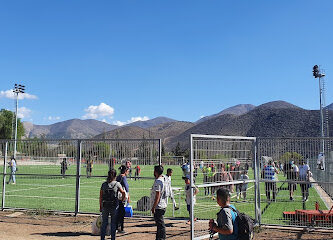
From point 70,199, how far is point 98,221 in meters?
7.61

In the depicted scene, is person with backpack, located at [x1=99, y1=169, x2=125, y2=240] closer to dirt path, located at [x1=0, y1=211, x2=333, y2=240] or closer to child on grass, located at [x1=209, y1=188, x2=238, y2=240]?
dirt path, located at [x1=0, y1=211, x2=333, y2=240]

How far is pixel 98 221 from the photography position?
9.06 m

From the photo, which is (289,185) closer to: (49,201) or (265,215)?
(265,215)

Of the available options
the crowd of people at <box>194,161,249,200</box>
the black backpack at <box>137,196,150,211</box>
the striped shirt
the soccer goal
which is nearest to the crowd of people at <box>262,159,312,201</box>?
the striped shirt

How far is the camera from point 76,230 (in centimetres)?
975

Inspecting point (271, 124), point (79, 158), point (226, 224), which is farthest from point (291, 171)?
point (271, 124)

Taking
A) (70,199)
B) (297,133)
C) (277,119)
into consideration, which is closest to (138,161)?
(70,199)

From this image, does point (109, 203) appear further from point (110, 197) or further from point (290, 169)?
point (290, 169)

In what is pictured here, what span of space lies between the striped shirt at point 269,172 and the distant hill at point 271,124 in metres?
108

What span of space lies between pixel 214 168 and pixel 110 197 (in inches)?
105

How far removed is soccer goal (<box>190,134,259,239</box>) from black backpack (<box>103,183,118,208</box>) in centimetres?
175

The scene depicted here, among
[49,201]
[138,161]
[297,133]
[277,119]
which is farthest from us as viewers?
[277,119]

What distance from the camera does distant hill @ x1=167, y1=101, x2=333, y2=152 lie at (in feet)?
424

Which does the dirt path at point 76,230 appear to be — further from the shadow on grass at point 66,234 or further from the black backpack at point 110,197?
the black backpack at point 110,197
